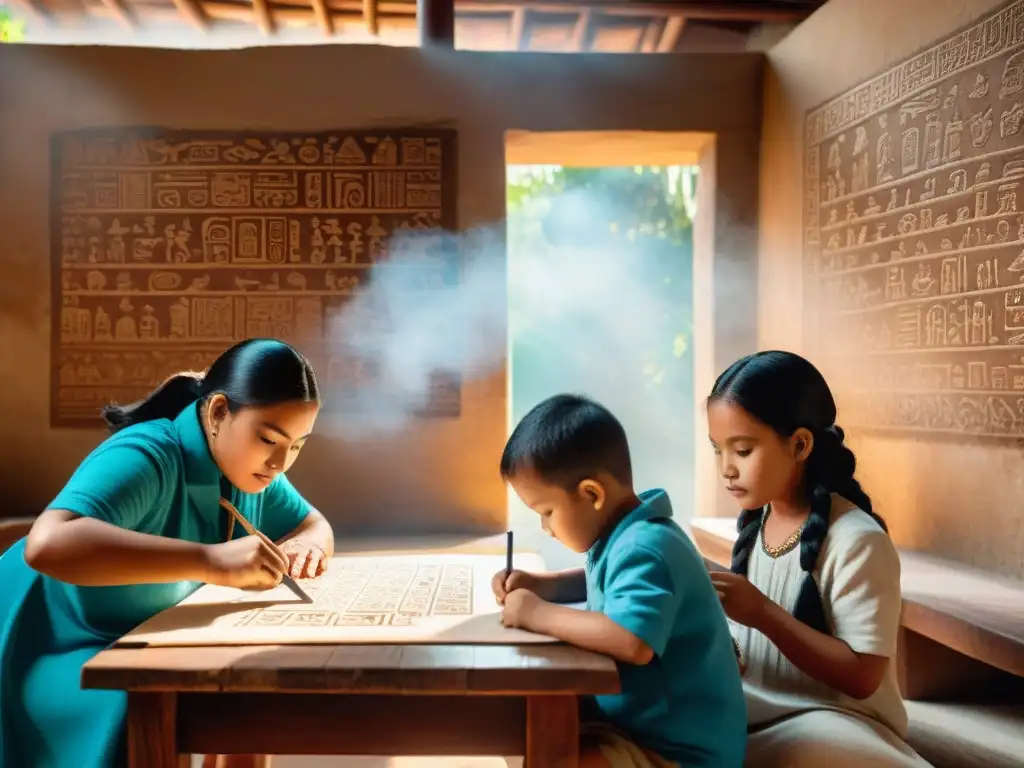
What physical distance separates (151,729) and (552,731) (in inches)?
25.3

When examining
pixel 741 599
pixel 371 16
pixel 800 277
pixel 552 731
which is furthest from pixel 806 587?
pixel 371 16

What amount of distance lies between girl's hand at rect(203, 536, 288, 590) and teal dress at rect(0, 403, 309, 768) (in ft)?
0.71

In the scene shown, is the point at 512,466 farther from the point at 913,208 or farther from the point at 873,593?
the point at 913,208

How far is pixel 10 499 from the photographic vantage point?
3719mm

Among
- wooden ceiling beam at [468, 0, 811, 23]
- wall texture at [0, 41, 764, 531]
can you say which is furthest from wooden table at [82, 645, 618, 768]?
wooden ceiling beam at [468, 0, 811, 23]

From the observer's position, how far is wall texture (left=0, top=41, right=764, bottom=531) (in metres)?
3.71

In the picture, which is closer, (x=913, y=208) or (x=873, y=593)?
(x=873, y=593)

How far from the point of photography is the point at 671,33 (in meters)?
4.61

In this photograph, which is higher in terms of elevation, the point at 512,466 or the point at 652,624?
the point at 512,466

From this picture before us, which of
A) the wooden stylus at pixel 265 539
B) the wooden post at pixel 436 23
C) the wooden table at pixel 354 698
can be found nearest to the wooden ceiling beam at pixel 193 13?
the wooden post at pixel 436 23

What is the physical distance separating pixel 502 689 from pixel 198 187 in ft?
10.5

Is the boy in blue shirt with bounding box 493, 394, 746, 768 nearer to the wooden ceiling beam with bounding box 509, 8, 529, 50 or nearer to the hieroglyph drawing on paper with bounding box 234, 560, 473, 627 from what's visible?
the hieroglyph drawing on paper with bounding box 234, 560, 473, 627

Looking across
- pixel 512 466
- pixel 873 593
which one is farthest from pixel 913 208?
pixel 512 466

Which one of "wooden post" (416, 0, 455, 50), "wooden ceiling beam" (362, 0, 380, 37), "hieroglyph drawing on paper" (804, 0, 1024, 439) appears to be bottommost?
"hieroglyph drawing on paper" (804, 0, 1024, 439)
